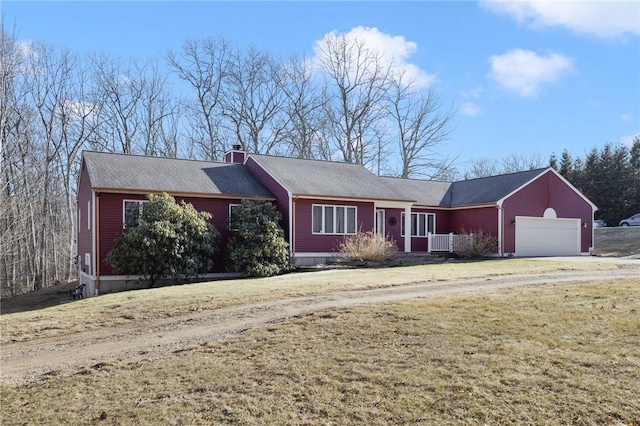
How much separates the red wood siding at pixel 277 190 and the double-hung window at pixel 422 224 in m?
8.36

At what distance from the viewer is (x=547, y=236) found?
27.5 m

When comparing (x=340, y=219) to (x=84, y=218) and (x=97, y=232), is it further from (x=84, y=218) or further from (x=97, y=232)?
(x=84, y=218)

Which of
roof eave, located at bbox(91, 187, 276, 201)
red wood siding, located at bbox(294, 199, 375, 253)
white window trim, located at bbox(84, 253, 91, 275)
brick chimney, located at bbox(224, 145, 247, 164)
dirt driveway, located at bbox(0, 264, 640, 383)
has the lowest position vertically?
dirt driveway, located at bbox(0, 264, 640, 383)

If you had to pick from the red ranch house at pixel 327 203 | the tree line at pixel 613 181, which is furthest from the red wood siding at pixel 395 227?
the tree line at pixel 613 181

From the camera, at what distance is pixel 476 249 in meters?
24.7

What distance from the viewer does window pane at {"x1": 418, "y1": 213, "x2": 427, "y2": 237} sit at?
27.3 m

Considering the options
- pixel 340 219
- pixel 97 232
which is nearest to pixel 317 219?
pixel 340 219

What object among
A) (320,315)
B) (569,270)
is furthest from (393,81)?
(320,315)

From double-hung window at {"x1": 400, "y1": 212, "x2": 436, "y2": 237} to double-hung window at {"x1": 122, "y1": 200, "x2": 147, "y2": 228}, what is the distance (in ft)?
46.7

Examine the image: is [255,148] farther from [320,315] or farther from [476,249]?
[320,315]

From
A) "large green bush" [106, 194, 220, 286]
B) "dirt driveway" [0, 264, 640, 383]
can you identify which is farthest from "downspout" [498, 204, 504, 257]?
"large green bush" [106, 194, 220, 286]

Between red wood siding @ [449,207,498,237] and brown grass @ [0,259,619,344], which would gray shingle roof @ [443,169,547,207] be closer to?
red wood siding @ [449,207,498,237]

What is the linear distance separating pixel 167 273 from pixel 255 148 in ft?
80.6

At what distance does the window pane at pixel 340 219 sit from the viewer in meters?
22.7
